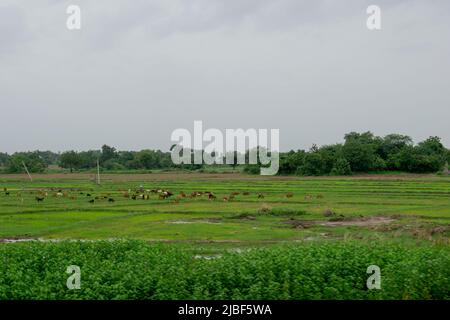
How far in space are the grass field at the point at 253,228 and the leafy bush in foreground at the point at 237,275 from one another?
0.04m

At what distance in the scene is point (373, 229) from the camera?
2366 cm

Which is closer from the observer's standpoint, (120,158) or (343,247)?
(343,247)

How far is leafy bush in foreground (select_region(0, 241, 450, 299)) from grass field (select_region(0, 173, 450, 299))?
1.5 inches

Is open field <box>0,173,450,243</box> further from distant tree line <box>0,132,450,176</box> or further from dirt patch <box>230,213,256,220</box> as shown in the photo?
distant tree line <box>0,132,450,176</box>

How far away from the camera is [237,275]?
11.2 meters

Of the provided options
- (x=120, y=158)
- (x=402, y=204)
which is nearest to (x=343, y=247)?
(x=402, y=204)

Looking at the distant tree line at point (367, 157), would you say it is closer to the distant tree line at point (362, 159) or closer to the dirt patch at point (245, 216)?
the distant tree line at point (362, 159)

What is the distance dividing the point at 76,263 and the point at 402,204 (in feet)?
89.2

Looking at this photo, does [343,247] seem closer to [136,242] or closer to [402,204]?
[136,242]

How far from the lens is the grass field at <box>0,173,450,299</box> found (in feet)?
36.6

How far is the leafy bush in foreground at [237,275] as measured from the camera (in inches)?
419

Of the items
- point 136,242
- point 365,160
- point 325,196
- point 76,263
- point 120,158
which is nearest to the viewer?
point 76,263

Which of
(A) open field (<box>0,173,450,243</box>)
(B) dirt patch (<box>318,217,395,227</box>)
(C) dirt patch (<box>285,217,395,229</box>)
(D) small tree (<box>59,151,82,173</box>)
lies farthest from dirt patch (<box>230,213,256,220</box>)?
(D) small tree (<box>59,151,82,173</box>)
